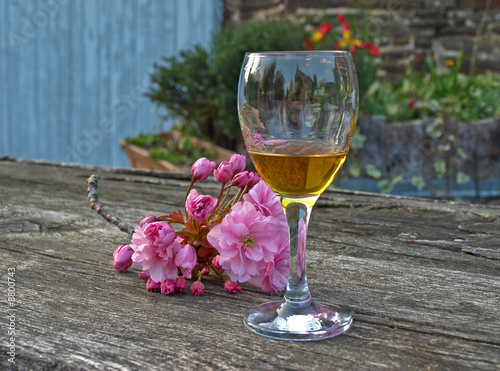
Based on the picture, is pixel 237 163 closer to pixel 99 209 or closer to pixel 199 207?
pixel 199 207

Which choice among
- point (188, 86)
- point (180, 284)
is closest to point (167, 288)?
point (180, 284)

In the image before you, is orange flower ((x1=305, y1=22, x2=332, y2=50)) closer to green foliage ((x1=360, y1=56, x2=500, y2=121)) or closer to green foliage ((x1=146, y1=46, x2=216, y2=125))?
green foliage ((x1=360, y1=56, x2=500, y2=121))

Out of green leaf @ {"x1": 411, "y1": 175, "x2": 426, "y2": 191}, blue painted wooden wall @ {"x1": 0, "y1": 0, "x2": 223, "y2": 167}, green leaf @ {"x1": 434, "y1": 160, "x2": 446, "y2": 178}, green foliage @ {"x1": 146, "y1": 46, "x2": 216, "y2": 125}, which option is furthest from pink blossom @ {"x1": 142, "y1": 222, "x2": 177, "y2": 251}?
blue painted wooden wall @ {"x1": 0, "y1": 0, "x2": 223, "y2": 167}

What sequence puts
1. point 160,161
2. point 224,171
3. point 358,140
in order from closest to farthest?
1. point 224,171
2. point 358,140
3. point 160,161

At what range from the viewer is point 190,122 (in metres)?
5.55

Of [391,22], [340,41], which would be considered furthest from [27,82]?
[391,22]

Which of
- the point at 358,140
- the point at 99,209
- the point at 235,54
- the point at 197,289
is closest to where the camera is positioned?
the point at 197,289

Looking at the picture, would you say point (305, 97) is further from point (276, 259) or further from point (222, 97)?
point (222, 97)

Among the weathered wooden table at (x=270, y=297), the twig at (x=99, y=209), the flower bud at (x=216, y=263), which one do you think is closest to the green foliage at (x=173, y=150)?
the weathered wooden table at (x=270, y=297)

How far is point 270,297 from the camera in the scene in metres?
0.96

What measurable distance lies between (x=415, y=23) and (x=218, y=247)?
608 centimetres

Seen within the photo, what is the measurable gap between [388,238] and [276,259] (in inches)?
17.3

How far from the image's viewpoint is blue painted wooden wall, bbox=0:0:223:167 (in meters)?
6.54

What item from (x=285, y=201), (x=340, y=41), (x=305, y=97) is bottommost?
(x=285, y=201)
